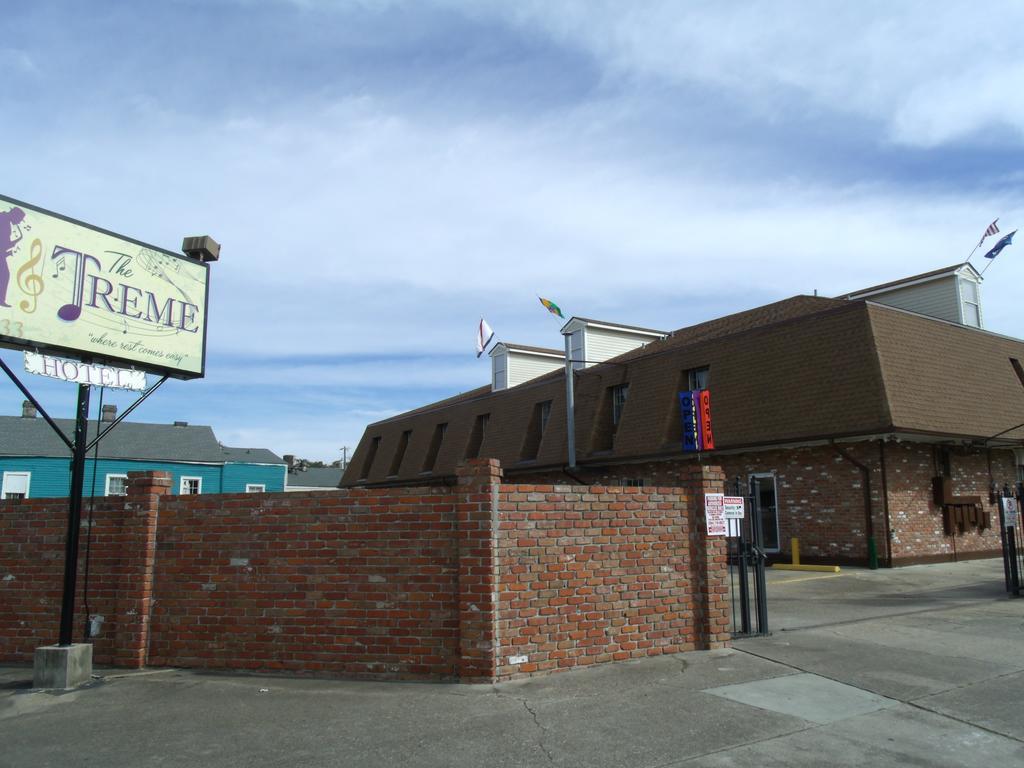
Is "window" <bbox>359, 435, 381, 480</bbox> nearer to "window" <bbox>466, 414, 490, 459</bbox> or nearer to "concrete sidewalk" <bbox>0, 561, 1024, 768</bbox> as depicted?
"window" <bbox>466, 414, 490, 459</bbox>

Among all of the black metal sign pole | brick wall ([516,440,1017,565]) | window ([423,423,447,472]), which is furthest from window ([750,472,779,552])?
window ([423,423,447,472])

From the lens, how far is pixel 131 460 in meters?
36.2

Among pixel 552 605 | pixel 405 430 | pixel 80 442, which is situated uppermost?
pixel 405 430

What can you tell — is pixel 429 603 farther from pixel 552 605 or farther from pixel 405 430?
pixel 405 430

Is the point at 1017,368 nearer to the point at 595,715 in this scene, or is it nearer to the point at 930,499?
the point at 930,499

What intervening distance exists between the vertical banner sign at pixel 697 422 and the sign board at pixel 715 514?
11.5 m

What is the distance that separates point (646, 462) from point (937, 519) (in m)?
7.94

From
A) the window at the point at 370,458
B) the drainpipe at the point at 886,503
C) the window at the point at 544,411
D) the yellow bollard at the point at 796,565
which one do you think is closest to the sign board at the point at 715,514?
the yellow bollard at the point at 796,565

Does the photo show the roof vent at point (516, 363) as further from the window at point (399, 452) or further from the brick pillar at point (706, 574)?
the brick pillar at point (706, 574)

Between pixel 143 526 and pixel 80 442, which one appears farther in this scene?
pixel 143 526

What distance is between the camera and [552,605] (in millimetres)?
7840

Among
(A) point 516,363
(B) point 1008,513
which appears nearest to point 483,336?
(A) point 516,363

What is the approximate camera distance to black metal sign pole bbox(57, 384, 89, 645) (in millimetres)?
7777

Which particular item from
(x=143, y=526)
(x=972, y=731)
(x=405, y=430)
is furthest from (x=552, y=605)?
(x=405, y=430)
